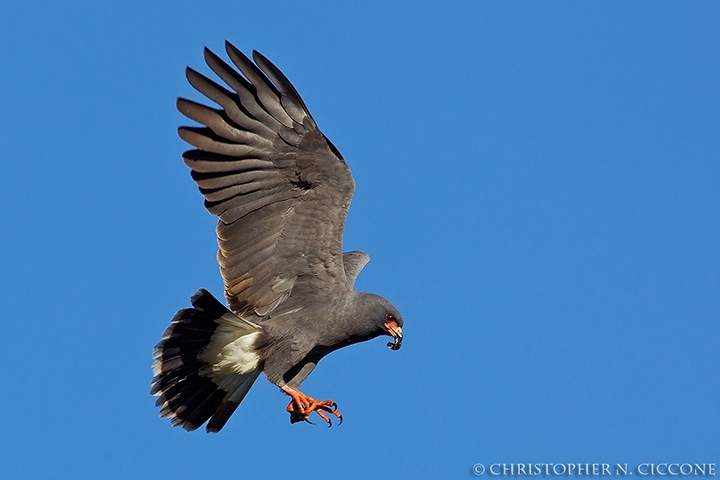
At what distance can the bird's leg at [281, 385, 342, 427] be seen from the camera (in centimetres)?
881

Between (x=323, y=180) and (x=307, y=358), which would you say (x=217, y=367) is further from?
(x=323, y=180)

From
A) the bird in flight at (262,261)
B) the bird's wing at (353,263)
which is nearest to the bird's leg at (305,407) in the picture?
the bird in flight at (262,261)

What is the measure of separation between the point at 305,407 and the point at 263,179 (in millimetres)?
1955

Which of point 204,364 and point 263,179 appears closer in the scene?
point 263,179

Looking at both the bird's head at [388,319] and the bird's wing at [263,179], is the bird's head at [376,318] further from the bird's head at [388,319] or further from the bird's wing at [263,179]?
the bird's wing at [263,179]

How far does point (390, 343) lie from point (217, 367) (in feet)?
5.01

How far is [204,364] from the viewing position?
9031mm

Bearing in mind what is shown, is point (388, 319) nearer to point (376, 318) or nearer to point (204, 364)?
point (376, 318)

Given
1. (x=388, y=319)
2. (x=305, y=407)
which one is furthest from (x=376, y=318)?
(x=305, y=407)

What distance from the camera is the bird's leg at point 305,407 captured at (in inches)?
347

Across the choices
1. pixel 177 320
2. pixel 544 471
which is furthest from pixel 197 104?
pixel 544 471

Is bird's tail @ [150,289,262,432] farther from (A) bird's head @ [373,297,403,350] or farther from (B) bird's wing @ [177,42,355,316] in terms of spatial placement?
(A) bird's head @ [373,297,403,350]

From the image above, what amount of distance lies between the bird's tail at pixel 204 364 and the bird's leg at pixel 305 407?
0.47m

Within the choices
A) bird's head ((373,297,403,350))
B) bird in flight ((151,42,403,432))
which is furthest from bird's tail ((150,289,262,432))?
bird's head ((373,297,403,350))
